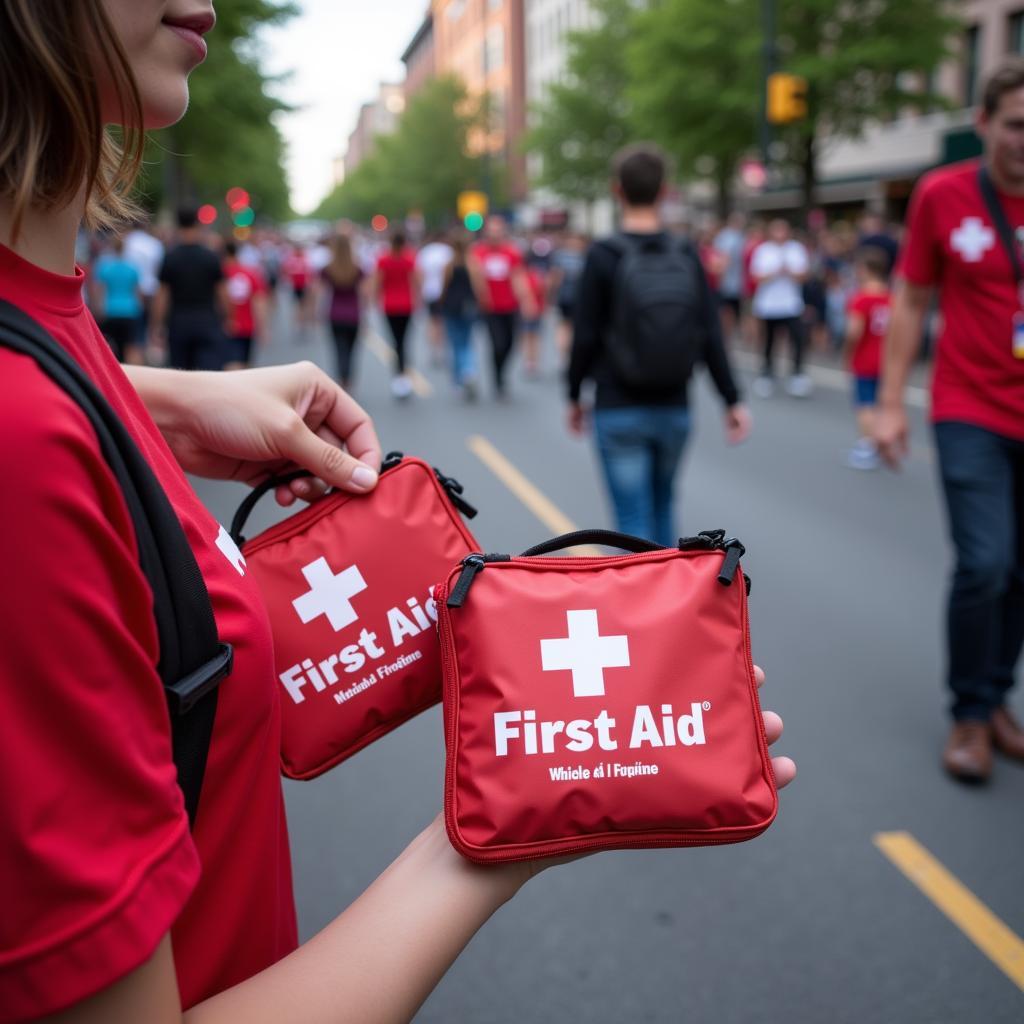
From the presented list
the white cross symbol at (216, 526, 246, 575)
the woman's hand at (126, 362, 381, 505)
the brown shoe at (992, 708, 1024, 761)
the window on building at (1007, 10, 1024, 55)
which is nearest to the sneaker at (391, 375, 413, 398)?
the brown shoe at (992, 708, 1024, 761)

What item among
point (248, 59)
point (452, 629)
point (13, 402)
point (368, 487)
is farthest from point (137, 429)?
point (248, 59)

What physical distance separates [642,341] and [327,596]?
11.5ft

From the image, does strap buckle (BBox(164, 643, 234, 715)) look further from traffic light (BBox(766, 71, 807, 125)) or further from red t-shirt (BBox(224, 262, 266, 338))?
traffic light (BBox(766, 71, 807, 125))

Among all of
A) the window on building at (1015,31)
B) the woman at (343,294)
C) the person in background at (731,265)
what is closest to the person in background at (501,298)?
the woman at (343,294)

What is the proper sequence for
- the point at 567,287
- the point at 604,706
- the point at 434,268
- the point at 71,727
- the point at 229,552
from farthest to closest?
the point at 434,268 → the point at 567,287 → the point at 604,706 → the point at 229,552 → the point at 71,727

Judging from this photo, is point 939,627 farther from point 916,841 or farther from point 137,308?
point 137,308

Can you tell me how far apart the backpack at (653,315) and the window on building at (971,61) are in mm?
28910

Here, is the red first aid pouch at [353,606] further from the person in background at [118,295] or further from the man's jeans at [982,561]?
the person in background at [118,295]

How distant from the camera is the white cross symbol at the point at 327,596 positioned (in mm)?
1466

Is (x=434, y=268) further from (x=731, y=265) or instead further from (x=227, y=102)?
(x=227, y=102)

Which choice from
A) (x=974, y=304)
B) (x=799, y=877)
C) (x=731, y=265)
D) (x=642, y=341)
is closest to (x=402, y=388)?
(x=731, y=265)

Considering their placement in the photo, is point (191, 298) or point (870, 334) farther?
point (191, 298)

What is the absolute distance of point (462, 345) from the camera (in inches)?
560

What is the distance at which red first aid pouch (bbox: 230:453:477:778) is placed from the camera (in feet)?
4.74
